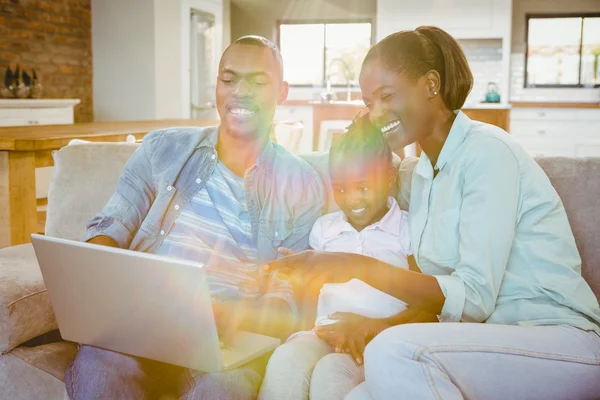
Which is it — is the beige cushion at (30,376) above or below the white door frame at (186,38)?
below

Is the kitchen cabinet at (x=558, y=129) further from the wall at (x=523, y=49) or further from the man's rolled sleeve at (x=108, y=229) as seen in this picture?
the man's rolled sleeve at (x=108, y=229)

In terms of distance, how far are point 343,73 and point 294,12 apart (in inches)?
36.7

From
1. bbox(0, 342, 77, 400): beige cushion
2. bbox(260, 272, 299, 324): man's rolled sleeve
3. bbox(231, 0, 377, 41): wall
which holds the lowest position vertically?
bbox(0, 342, 77, 400): beige cushion

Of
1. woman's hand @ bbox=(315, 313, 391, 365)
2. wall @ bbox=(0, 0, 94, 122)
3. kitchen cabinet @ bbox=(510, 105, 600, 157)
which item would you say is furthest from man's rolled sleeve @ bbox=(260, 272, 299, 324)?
kitchen cabinet @ bbox=(510, 105, 600, 157)

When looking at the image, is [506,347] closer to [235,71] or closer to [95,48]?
[235,71]

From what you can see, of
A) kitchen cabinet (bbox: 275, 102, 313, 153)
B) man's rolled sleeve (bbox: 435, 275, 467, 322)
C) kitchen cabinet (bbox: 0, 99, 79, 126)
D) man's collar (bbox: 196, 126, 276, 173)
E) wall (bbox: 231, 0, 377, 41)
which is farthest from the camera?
wall (bbox: 231, 0, 377, 41)

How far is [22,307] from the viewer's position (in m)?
1.51

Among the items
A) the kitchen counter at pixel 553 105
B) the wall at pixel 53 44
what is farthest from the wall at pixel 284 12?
the kitchen counter at pixel 553 105

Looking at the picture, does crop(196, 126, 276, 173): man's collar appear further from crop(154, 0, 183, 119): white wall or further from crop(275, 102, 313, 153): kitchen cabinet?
crop(275, 102, 313, 153): kitchen cabinet

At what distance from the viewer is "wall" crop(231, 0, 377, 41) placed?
7887 millimetres

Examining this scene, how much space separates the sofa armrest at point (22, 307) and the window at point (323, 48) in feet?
21.8

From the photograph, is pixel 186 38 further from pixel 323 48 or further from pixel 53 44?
pixel 323 48

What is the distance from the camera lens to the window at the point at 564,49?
7.27m

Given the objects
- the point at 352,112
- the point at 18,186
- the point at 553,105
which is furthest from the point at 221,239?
the point at 553,105
